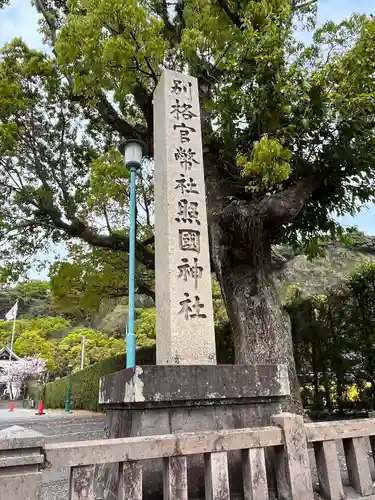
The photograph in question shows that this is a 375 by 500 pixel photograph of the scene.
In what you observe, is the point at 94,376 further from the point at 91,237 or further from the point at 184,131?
the point at 184,131

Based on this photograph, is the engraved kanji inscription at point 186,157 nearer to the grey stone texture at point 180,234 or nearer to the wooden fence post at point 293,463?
the grey stone texture at point 180,234

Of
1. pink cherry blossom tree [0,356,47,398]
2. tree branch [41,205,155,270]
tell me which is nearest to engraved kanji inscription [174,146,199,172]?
tree branch [41,205,155,270]

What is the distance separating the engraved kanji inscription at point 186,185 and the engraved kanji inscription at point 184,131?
50cm

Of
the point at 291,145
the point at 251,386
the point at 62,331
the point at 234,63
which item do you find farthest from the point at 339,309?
the point at 62,331

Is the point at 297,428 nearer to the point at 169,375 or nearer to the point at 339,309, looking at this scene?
the point at 169,375

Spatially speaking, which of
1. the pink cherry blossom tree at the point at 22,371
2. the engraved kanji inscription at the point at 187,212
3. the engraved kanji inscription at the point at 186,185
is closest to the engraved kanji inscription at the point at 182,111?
the engraved kanji inscription at the point at 186,185

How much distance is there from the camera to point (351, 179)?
721 cm

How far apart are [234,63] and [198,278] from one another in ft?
12.8

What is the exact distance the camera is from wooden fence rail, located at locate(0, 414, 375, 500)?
188 cm

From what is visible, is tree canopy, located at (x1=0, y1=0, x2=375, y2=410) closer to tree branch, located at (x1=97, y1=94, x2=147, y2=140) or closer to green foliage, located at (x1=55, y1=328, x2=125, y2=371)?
tree branch, located at (x1=97, y1=94, x2=147, y2=140)

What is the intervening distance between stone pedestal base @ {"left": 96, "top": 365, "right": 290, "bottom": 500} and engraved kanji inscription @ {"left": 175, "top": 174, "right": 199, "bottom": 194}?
6.14ft

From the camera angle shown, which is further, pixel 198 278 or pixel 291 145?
pixel 291 145

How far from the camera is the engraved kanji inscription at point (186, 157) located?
13.2ft

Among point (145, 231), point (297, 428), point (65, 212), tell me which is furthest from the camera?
point (145, 231)
